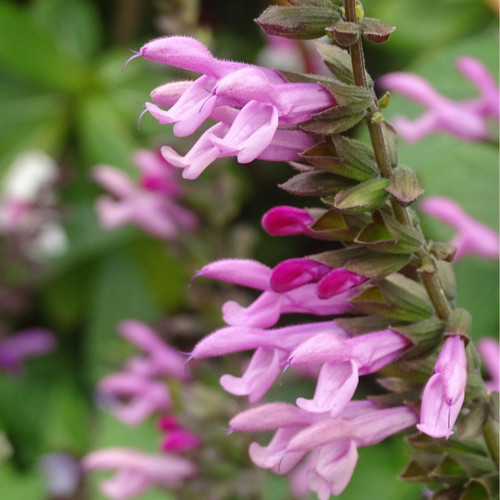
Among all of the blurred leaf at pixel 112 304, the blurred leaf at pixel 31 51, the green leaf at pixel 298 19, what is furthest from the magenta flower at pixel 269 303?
the blurred leaf at pixel 31 51

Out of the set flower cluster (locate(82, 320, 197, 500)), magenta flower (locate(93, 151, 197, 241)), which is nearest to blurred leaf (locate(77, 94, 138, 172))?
magenta flower (locate(93, 151, 197, 241))

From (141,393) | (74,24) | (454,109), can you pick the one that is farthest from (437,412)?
(74,24)

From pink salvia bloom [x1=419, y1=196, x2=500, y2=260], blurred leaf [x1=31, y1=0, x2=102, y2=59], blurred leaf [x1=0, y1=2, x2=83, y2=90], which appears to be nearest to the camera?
pink salvia bloom [x1=419, y1=196, x2=500, y2=260]

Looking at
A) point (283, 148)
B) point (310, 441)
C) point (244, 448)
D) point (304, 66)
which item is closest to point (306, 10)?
point (283, 148)

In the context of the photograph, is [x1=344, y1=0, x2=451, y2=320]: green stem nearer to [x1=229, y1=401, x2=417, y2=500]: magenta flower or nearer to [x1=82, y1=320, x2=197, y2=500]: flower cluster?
[x1=229, y1=401, x2=417, y2=500]: magenta flower

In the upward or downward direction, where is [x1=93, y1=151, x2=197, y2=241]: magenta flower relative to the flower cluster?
upward

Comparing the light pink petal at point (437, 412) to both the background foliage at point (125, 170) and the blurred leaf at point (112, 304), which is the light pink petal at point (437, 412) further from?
the blurred leaf at point (112, 304)

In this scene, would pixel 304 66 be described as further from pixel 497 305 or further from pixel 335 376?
pixel 335 376
